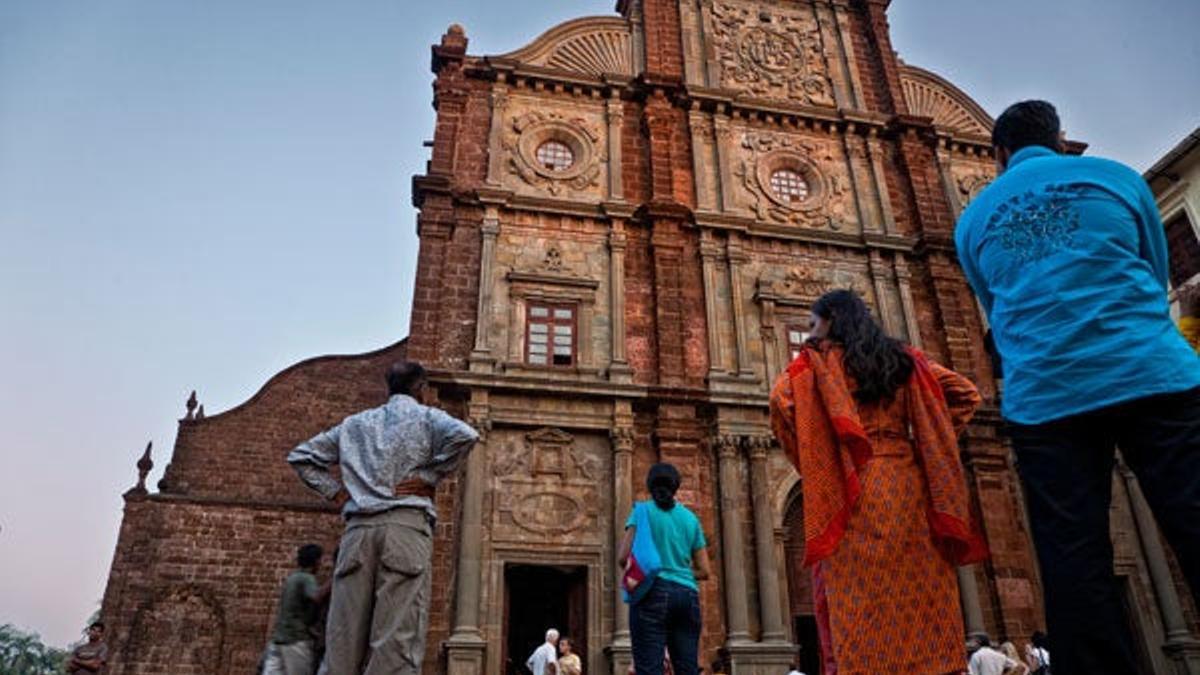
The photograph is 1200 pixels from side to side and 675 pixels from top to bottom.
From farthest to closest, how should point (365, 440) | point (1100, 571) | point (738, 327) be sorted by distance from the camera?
point (738, 327) → point (365, 440) → point (1100, 571)

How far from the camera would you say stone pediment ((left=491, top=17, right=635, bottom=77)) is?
56.9 feet

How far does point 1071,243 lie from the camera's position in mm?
2234

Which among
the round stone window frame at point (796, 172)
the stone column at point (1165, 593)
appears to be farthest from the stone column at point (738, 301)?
the stone column at point (1165, 593)

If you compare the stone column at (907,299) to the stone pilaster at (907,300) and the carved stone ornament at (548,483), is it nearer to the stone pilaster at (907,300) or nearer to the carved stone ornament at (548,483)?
the stone pilaster at (907,300)

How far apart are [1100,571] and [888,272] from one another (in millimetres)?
15414

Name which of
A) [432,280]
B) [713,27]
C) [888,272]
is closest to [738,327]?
[888,272]

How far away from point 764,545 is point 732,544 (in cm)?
57

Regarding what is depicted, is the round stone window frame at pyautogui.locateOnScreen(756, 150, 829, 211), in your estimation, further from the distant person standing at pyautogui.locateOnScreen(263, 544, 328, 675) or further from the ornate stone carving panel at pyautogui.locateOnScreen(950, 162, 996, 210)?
the distant person standing at pyautogui.locateOnScreen(263, 544, 328, 675)

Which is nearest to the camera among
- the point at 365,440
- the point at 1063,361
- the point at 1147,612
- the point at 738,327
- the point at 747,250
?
the point at 1063,361

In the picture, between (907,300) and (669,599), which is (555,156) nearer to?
(907,300)

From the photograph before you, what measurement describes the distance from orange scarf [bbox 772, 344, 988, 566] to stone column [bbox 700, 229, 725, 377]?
11027 mm

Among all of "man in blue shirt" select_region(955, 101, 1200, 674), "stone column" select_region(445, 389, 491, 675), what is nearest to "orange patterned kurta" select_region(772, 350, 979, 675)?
"man in blue shirt" select_region(955, 101, 1200, 674)

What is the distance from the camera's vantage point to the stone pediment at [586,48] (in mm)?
17328

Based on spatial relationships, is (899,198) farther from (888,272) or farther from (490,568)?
(490,568)
